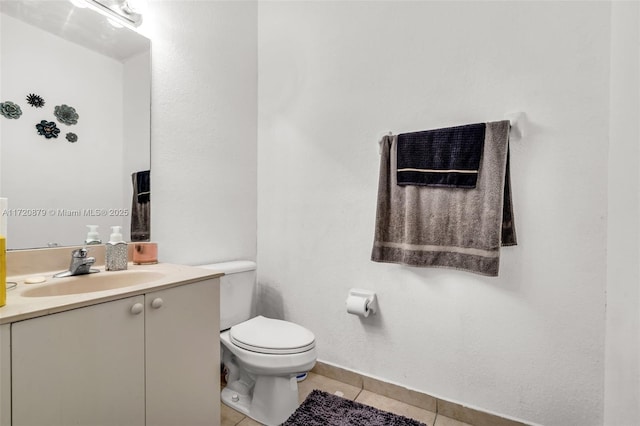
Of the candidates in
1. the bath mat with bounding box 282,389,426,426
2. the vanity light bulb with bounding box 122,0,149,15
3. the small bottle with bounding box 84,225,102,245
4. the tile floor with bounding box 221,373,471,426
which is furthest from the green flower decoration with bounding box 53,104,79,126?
the bath mat with bounding box 282,389,426,426

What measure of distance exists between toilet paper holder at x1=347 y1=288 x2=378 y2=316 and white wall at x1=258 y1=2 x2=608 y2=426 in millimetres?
41

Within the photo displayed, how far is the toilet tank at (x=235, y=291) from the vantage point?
67.5 inches

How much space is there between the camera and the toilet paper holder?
1715mm

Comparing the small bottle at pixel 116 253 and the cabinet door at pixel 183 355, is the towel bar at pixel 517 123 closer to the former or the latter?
the cabinet door at pixel 183 355

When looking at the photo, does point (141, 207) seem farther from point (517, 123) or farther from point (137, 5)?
point (517, 123)

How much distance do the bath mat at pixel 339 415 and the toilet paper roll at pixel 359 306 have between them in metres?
0.47

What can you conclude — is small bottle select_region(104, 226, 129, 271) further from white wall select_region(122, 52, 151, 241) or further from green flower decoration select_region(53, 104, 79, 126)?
green flower decoration select_region(53, 104, 79, 126)

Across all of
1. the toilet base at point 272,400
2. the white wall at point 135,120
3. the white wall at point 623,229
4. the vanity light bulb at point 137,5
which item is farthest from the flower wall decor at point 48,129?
the white wall at point 623,229

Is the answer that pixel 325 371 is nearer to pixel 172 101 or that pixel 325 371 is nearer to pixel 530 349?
pixel 530 349

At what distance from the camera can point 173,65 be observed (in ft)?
5.45

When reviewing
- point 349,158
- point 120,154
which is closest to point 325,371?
point 349,158

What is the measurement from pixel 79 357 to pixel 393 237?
4.43 feet

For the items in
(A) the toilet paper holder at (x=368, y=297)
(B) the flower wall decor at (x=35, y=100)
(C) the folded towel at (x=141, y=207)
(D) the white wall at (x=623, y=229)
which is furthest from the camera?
(A) the toilet paper holder at (x=368, y=297)

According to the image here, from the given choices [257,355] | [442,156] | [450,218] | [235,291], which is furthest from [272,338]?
[442,156]
